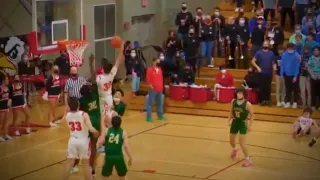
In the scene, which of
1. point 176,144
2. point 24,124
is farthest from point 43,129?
point 176,144

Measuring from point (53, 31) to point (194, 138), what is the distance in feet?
26.8

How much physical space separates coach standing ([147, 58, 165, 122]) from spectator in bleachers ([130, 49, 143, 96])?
216 centimetres

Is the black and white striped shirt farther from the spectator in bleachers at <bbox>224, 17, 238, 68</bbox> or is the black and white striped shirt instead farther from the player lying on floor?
the spectator in bleachers at <bbox>224, 17, 238, 68</bbox>

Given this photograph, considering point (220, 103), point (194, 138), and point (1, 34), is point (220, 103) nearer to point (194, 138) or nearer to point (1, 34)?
point (194, 138)

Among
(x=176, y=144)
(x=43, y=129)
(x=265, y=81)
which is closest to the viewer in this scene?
(x=176, y=144)

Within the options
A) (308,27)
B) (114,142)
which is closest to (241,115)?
(114,142)

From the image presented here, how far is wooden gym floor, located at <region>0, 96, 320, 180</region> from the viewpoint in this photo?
1477cm

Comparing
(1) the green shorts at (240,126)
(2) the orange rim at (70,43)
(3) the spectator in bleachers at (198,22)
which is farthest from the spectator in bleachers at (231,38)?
(1) the green shorts at (240,126)

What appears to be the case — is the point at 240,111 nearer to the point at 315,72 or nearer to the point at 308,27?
the point at 315,72

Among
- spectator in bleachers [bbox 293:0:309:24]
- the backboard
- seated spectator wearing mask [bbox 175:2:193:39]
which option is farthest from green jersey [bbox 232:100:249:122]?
Result: spectator in bleachers [bbox 293:0:309:24]

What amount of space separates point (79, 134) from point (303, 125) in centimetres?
760

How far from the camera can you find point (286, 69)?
20078 mm

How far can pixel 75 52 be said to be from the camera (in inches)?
894

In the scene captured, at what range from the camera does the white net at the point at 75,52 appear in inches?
880
